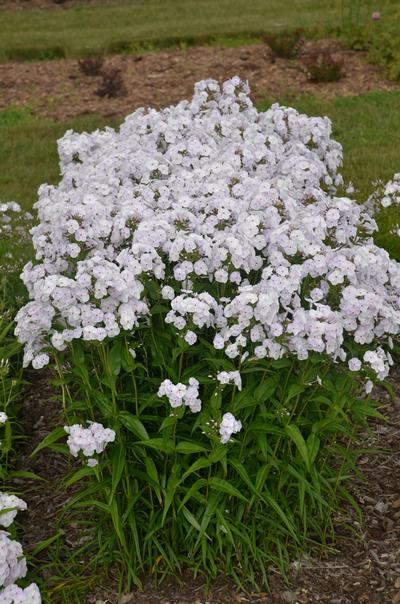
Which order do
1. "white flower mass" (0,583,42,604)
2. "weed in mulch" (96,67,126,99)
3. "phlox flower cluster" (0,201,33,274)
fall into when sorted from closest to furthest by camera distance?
"white flower mass" (0,583,42,604) < "phlox flower cluster" (0,201,33,274) < "weed in mulch" (96,67,126,99)

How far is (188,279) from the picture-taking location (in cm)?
357

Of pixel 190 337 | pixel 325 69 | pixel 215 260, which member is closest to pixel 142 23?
pixel 325 69

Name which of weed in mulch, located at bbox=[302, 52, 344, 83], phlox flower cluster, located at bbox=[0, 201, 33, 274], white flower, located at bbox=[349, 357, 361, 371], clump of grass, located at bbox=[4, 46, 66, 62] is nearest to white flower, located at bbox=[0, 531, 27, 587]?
white flower, located at bbox=[349, 357, 361, 371]

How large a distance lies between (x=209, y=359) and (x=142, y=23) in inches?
567

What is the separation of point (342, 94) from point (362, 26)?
2569 millimetres

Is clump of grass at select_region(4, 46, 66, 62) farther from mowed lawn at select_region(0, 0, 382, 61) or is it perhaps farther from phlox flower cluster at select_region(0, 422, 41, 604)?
phlox flower cluster at select_region(0, 422, 41, 604)

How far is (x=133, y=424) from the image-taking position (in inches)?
132

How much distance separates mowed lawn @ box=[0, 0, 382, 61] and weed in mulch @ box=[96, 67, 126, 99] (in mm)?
2702

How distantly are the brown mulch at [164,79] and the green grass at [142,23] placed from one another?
734mm

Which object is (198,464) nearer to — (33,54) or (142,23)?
(33,54)

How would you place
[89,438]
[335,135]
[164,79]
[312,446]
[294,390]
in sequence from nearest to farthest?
[89,438] < [294,390] < [312,446] < [335,135] < [164,79]

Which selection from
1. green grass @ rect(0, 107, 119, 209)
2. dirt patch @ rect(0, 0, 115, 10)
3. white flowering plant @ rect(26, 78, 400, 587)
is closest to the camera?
white flowering plant @ rect(26, 78, 400, 587)

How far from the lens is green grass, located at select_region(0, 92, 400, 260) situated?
834 centimetres

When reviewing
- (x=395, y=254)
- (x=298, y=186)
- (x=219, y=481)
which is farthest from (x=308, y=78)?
(x=219, y=481)
